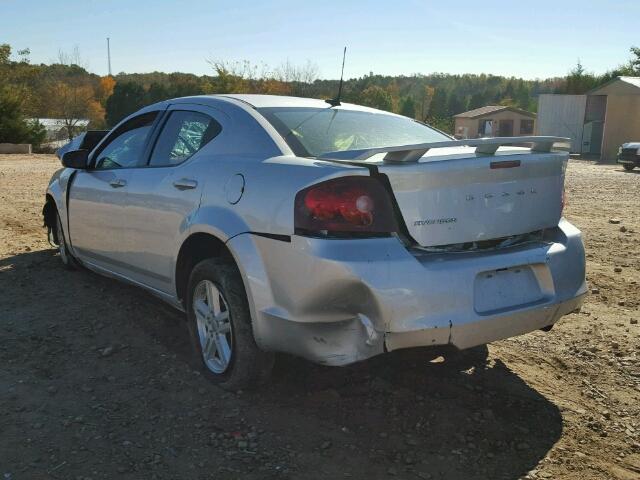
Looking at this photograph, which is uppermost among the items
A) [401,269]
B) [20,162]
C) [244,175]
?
[244,175]

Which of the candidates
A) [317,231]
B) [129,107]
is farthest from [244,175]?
[129,107]

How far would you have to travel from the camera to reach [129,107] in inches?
2111

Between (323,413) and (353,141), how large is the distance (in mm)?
1532

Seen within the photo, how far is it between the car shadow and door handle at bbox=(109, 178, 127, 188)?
0.99 meters

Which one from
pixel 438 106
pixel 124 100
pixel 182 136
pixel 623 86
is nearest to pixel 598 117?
pixel 623 86

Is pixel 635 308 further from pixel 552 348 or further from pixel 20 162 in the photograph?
pixel 20 162

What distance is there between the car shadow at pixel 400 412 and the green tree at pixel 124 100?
52.2 metres

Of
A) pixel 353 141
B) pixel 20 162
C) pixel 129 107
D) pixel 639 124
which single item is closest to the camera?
pixel 353 141

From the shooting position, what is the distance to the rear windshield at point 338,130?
3.43 meters

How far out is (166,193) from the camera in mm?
3857

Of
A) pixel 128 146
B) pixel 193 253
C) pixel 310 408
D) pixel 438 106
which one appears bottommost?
pixel 310 408

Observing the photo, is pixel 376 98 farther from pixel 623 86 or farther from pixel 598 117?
pixel 623 86

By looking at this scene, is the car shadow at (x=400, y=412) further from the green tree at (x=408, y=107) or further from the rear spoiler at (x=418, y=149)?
the green tree at (x=408, y=107)

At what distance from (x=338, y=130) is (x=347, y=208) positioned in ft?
3.18
